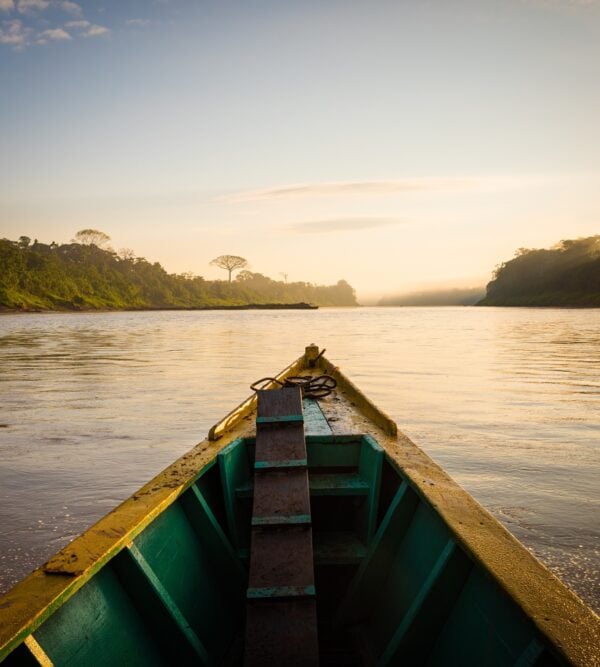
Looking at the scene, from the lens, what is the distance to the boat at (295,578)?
181 cm

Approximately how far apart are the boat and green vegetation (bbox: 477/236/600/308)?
97.8 metres

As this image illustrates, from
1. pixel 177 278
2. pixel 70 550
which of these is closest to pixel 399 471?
pixel 70 550

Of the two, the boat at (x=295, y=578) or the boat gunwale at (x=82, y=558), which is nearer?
the boat gunwale at (x=82, y=558)

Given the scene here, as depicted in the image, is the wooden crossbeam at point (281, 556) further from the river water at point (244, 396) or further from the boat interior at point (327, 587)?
the river water at point (244, 396)

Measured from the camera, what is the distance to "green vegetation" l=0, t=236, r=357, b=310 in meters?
80.1

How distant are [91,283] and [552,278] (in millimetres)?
111315

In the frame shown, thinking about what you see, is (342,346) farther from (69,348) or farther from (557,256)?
(557,256)

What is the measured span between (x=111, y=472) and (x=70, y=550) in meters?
4.36

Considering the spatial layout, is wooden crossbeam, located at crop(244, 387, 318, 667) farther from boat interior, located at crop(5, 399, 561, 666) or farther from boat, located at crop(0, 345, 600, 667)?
boat interior, located at crop(5, 399, 561, 666)

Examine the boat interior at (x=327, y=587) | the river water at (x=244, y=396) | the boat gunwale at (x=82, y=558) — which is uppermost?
the boat gunwale at (x=82, y=558)

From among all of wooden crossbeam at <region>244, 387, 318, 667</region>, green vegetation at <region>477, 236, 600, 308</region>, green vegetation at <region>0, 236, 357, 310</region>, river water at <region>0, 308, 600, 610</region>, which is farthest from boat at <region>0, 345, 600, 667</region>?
green vegetation at <region>477, 236, 600, 308</region>

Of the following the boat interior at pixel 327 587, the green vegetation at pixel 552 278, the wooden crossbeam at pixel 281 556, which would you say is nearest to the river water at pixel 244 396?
the boat interior at pixel 327 587

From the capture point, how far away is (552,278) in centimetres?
11038

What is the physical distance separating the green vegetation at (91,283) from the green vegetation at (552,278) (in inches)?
3221
